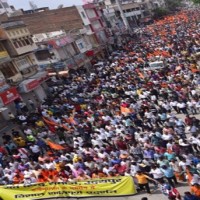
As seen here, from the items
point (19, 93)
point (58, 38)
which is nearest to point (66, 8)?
point (58, 38)

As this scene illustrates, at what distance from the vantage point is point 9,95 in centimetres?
3334

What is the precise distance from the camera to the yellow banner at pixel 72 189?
16.6 metres

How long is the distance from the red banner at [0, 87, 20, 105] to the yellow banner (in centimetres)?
1550

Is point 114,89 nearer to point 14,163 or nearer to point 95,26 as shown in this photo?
point 14,163

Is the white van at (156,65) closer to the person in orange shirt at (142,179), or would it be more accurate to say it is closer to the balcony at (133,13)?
the person in orange shirt at (142,179)

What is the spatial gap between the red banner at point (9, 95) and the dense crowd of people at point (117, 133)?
2.88 ft

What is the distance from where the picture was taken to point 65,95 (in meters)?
35.6

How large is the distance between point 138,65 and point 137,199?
26464mm

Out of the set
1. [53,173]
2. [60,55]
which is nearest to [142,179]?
[53,173]

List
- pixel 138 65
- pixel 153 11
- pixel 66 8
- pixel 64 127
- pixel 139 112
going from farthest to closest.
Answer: pixel 153 11, pixel 66 8, pixel 138 65, pixel 64 127, pixel 139 112

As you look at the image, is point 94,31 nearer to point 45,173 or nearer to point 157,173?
point 45,173

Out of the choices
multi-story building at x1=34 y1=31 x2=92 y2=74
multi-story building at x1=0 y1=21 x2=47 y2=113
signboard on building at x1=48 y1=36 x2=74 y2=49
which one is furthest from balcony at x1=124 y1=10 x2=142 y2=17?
multi-story building at x1=0 y1=21 x2=47 y2=113

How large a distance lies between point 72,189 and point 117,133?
17.7 ft

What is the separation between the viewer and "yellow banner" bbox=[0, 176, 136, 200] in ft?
54.5
